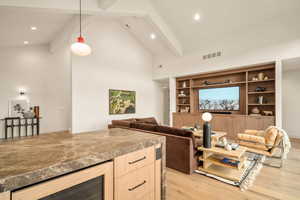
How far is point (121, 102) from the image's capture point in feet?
21.0

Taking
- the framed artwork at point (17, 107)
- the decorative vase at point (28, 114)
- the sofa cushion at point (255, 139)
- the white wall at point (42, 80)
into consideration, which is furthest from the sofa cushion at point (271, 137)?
the framed artwork at point (17, 107)

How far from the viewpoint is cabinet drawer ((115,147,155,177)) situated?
1.12 meters

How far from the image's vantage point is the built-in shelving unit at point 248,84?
191 inches

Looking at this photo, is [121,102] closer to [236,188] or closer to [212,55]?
[212,55]

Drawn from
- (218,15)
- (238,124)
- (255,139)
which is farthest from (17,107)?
(238,124)

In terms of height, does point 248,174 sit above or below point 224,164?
below

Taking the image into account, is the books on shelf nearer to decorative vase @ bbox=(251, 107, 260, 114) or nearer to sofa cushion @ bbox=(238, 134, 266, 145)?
sofa cushion @ bbox=(238, 134, 266, 145)

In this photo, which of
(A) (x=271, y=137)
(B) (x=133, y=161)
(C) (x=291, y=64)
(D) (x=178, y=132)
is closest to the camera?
(B) (x=133, y=161)

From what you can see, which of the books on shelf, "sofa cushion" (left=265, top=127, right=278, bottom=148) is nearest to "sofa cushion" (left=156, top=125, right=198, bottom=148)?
the books on shelf

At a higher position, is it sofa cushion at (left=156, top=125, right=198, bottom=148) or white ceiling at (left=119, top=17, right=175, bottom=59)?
white ceiling at (left=119, top=17, right=175, bottom=59)

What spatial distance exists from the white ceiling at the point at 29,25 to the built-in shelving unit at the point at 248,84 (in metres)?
5.41

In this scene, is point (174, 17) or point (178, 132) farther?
point (174, 17)

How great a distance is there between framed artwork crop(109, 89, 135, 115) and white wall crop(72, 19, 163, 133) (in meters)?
0.18

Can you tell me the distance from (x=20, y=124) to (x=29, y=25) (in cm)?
362
